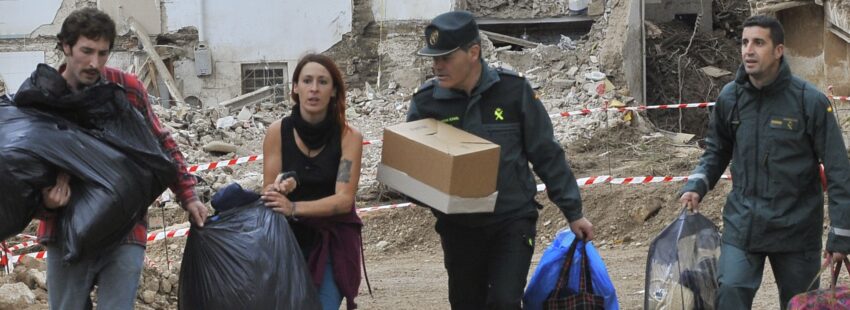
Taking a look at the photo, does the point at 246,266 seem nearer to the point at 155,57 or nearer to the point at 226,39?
the point at 155,57

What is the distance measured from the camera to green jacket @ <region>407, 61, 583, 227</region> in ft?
15.8

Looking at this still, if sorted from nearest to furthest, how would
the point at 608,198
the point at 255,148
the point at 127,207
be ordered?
the point at 127,207 < the point at 608,198 < the point at 255,148

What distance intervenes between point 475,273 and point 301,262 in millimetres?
894

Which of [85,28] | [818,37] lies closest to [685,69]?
[818,37]

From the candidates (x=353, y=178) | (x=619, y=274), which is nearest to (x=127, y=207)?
(x=353, y=178)

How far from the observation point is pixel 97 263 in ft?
13.8

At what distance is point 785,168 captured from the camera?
481 cm

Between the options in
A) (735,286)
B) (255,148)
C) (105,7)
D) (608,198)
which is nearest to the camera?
(735,286)

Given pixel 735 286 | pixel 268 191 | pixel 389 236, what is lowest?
pixel 389 236

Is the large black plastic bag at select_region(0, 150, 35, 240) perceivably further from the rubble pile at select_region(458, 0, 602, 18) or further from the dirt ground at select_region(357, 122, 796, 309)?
the rubble pile at select_region(458, 0, 602, 18)

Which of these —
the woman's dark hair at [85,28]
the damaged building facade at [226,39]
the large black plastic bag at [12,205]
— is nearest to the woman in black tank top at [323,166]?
the woman's dark hair at [85,28]

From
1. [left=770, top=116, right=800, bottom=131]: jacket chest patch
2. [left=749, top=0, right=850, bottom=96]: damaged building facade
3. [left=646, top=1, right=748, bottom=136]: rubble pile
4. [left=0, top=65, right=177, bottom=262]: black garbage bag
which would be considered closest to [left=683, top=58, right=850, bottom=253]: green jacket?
[left=770, top=116, right=800, bottom=131]: jacket chest patch

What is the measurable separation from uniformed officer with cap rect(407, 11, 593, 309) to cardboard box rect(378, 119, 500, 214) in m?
0.13

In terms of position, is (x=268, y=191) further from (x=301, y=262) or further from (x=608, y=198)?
(x=608, y=198)
